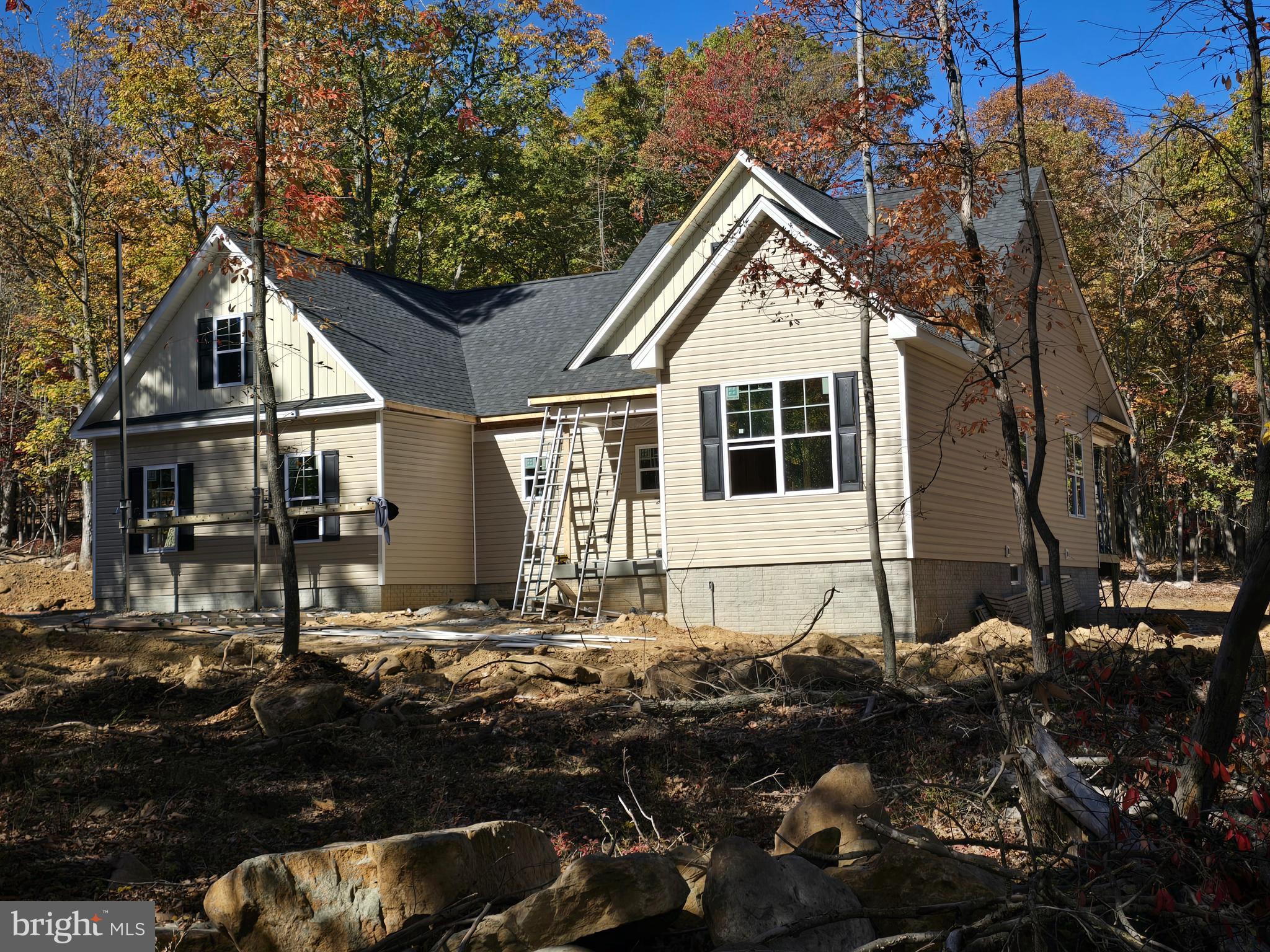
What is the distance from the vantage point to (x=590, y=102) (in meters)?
40.9

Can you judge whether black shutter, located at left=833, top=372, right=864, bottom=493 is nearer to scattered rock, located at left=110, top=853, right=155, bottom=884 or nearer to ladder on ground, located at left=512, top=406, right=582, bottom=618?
ladder on ground, located at left=512, top=406, right=582, bottom=618

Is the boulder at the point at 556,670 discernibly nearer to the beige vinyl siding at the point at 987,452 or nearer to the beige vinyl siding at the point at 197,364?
the beige vinyl siding at the point at 987,452

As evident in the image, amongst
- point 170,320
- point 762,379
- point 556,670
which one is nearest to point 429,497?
point 170,320

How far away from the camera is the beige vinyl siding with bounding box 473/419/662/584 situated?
20.9 metres

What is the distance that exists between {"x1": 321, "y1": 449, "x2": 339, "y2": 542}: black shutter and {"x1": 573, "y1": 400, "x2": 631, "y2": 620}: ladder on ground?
4.33 metres

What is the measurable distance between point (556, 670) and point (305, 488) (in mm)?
11523

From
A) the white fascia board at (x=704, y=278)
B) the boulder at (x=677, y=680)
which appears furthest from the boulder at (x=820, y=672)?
the white fascia board at (x=704, y=278)

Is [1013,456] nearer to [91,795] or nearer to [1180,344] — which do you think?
[91,795]

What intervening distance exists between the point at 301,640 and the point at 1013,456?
9228mm

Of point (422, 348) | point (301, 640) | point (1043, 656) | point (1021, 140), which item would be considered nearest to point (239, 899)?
point (1043, 656)

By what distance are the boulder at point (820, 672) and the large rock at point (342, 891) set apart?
17.1ft

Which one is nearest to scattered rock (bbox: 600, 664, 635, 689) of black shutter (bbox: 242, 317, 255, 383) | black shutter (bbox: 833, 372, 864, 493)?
black shutter (bbox: 833, 372, 864, 493)

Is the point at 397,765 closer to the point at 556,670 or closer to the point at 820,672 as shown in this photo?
the point at 556,670

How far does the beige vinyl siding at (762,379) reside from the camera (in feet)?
53.9
